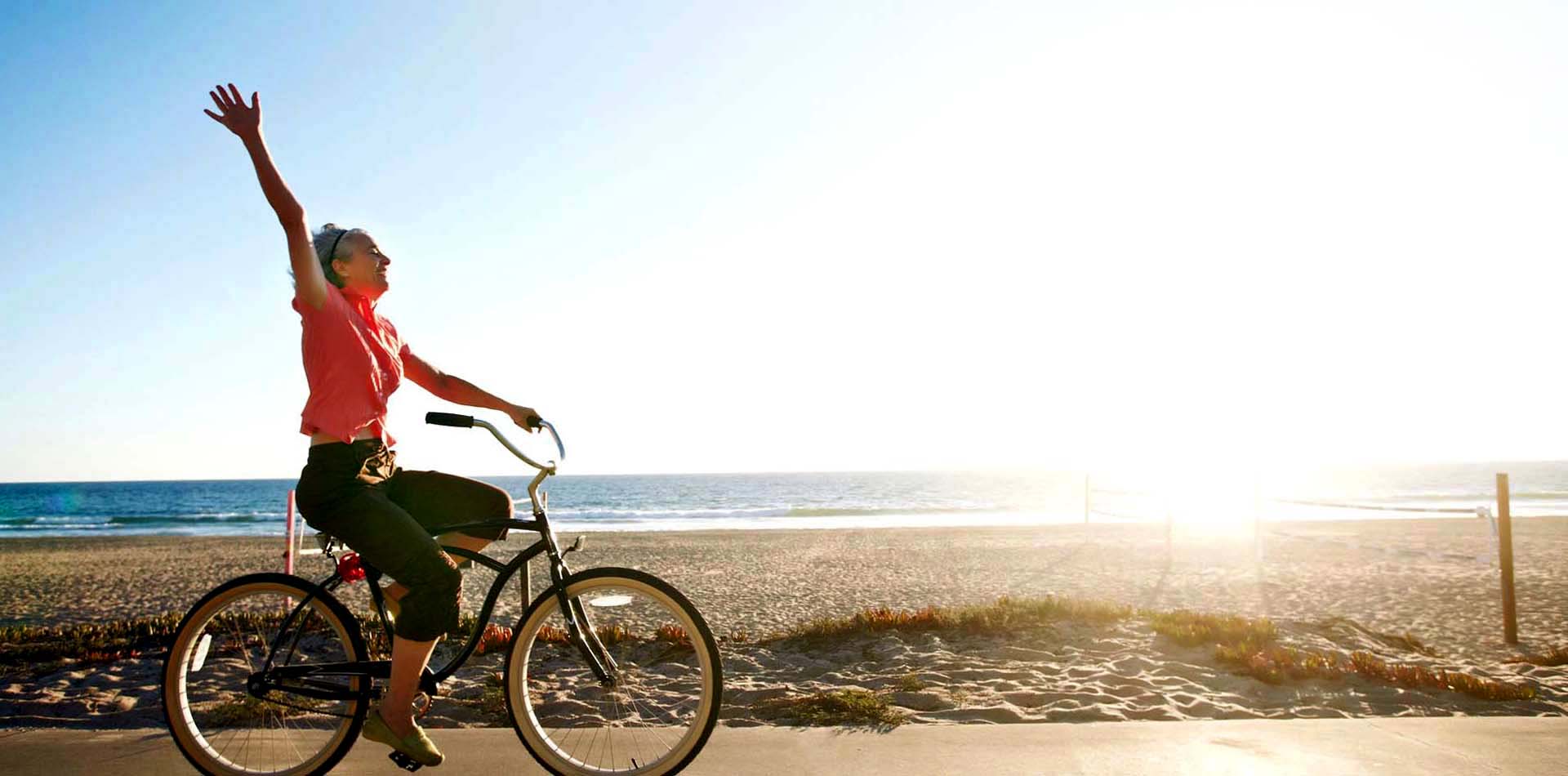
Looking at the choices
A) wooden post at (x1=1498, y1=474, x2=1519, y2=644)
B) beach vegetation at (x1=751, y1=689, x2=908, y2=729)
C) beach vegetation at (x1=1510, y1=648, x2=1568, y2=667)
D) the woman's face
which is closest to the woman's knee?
the woman's face

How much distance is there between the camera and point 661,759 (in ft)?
10.7

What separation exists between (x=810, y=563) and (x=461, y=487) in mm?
14750

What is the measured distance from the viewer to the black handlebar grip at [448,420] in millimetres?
3377

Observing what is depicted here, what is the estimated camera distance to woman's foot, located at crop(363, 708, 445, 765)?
3242 mm

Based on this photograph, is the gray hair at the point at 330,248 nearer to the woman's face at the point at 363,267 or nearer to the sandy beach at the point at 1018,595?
the woman's face at the point at 363,267

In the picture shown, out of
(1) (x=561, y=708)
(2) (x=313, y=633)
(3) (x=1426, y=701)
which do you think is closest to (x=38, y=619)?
(1) (x=561, y=708)

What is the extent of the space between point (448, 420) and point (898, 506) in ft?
175

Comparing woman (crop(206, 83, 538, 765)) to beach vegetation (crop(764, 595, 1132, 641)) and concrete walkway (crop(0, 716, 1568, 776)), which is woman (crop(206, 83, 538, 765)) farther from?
beach vegetation (crop(764, 595, 1132, 641))

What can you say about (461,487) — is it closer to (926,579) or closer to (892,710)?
(892,710)

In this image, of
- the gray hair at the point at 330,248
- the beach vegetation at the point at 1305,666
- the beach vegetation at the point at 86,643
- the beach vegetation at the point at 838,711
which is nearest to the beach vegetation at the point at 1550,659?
the beach vegetation at the point at 1305,666

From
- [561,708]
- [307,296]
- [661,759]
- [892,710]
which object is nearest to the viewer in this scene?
[307,296]

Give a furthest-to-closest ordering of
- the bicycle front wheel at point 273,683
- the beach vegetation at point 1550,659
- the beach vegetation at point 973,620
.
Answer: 1. the beach vegetation at point 973,620
2. the beach vegetation at point 1550,659
3. the bicycle front wheel at point 273,683

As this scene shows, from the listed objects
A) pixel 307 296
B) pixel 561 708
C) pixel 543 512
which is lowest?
pixel 561 708

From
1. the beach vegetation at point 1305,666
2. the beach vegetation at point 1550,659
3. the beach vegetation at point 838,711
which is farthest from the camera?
the beach vegetation at point 1550,659
